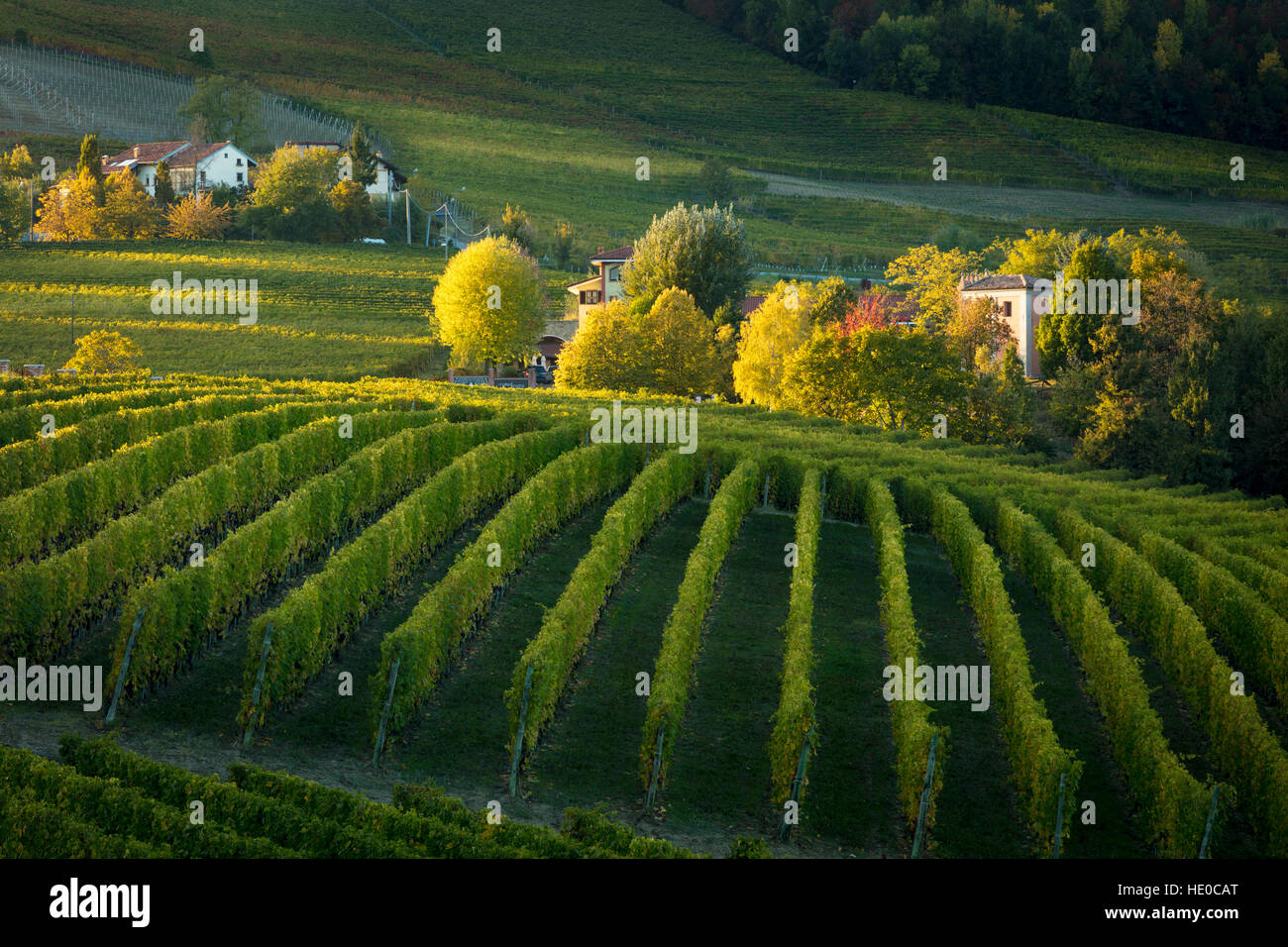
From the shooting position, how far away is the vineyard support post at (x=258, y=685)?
2402 centimetres

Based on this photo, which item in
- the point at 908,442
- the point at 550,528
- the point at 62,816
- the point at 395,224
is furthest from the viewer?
the point at 395,224

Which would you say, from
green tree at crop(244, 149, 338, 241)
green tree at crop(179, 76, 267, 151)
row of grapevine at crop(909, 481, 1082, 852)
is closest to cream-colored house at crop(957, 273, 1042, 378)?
row of grapevine at crop(909, 481, 1082, 852)

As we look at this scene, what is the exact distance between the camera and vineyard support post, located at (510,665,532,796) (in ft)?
77.5

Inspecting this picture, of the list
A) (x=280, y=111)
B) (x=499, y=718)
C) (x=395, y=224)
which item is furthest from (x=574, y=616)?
(x=280, y=111)

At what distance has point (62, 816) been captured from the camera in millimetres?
16703

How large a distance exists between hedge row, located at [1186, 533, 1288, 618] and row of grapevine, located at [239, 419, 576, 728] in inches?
862

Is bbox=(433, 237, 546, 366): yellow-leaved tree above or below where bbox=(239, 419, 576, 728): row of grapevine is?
above

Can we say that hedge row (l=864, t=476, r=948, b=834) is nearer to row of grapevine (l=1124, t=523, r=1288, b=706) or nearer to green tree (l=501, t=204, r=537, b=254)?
row of grapevine (l=1124, t=523, r=1288, b=706)

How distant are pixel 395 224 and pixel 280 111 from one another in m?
51.8

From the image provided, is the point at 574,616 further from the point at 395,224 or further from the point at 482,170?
the point at 482,170

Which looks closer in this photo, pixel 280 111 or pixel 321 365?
pixel 321 365

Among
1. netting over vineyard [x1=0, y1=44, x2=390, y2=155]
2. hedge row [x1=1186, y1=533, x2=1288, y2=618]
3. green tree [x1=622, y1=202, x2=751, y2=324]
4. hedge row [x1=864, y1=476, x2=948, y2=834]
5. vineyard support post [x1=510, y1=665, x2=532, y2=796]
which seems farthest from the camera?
netting over vineyard [x1=0, y1=44, x2=390, y2=155]

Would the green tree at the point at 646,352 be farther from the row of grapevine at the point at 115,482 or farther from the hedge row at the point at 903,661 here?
the hedge row at the point at 903,661

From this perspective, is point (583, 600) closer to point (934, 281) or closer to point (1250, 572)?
point (1250, 572)
